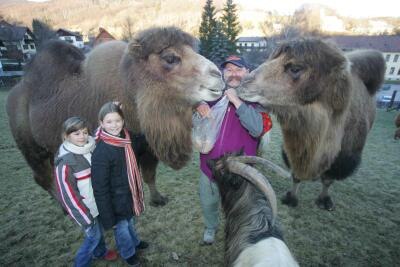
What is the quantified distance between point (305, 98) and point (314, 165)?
118 cm

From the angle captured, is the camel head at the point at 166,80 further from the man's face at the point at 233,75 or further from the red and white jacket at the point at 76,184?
the red and white jacket at the point at 76,184

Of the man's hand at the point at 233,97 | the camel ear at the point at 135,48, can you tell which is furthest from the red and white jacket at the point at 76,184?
the man's hand at the point at 233,97

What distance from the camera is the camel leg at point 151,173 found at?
4.24 meters

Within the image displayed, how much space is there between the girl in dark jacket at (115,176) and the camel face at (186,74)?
0.67m

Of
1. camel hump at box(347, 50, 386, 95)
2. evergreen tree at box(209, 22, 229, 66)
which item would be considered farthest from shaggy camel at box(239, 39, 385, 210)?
evergreen tree at box(209, 22, 229, 66)

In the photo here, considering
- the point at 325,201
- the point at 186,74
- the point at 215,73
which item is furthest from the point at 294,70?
the point at 325,201

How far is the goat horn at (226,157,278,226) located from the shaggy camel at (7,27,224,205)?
3.23 feet

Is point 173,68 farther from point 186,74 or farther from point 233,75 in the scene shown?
point 233,75

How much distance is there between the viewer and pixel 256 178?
199 cm

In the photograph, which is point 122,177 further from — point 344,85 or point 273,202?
point 344,85

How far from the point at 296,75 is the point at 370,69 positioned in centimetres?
256

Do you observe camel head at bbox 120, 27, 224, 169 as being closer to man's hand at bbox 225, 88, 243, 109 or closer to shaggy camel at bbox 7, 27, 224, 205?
shaggy camel at bbox 7, 27, 224, 205

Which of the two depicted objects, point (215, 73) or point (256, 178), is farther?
point (215, 73)

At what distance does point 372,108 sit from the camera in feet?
15.7
